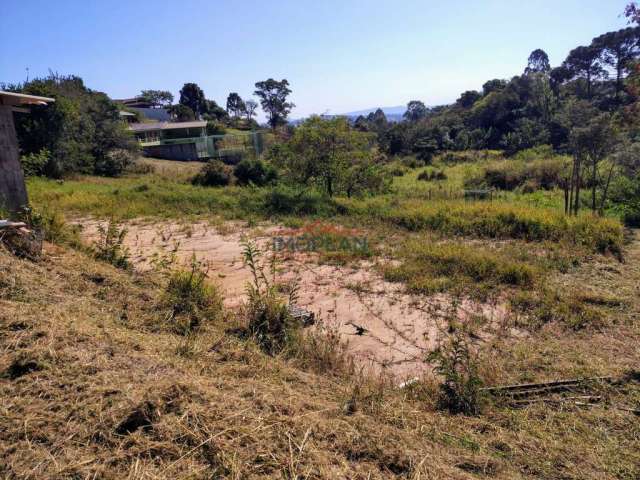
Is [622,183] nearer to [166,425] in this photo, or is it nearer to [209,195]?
[209,195]

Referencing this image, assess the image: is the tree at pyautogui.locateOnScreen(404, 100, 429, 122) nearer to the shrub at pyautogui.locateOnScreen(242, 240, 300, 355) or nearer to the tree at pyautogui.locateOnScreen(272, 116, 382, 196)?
the tree at pyautogui.locateOnScreen(272, 116, 382, 196)

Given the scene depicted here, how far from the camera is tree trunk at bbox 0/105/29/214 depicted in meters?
6.03

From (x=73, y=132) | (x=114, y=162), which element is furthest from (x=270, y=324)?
(x=114, y=162)

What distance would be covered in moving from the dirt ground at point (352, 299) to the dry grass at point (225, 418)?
0.81 m

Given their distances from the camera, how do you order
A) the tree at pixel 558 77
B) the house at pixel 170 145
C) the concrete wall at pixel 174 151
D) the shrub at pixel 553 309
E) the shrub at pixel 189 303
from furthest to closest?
the tree at pixel 558 77, the concrete wall at pixel 174 151, the house at pixel 170 145, the shrub at pixel 553 309, the shrub at pixel 189 303

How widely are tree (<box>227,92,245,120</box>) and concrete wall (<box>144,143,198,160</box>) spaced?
109 feet

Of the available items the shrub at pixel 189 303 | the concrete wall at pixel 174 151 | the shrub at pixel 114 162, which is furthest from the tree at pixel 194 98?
the shrub at pixel 189 303

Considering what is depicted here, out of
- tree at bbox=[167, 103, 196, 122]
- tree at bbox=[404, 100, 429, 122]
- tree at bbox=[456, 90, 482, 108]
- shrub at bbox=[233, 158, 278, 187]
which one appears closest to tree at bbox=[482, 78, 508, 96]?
tree at bbox=[456, 90, 482, 108]

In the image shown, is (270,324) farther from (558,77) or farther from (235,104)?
(235,104)

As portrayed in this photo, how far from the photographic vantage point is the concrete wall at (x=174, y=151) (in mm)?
28266

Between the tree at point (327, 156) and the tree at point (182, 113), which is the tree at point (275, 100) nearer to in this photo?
the tree at point (182, 113)

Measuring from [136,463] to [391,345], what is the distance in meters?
2.99

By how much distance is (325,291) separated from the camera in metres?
5.71

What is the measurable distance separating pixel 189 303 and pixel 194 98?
52.9m
